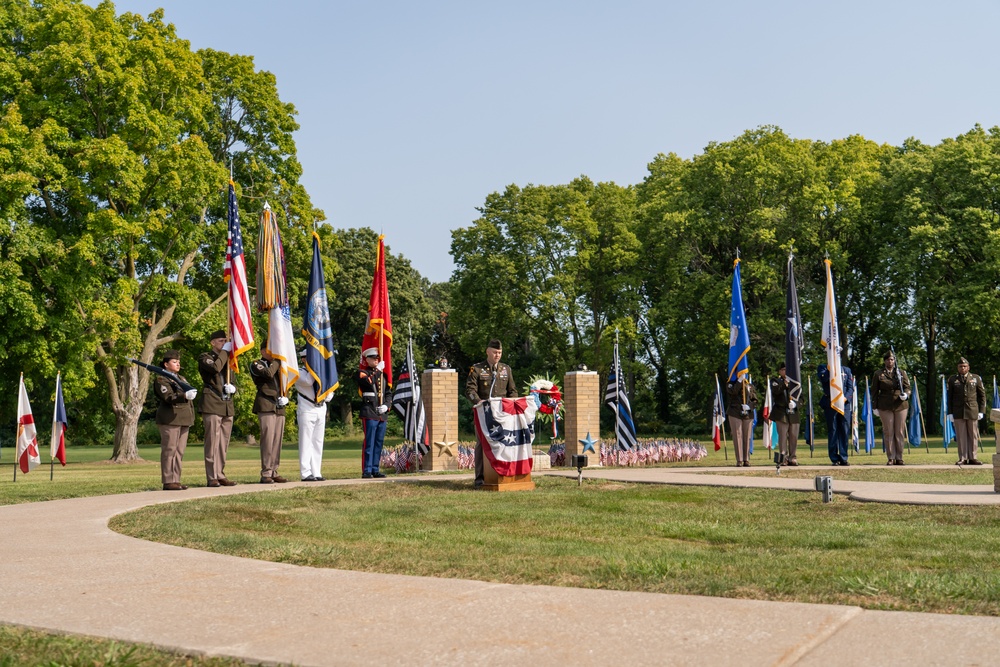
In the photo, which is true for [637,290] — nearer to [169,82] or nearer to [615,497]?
[169,82]

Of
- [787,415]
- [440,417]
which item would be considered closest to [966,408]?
[787,415]

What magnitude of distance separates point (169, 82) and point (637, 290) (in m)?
28.8

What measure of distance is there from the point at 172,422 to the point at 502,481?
4.44 m

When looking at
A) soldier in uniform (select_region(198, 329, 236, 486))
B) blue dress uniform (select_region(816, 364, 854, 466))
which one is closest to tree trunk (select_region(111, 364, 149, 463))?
soldier in uniform (select_region(198, 329, 236, 486))

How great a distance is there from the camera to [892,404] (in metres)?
19.5

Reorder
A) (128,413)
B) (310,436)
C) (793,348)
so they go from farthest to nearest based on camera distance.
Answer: (128,413)
(793,348)
(310,436)

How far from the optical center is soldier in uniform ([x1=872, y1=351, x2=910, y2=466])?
19188mm

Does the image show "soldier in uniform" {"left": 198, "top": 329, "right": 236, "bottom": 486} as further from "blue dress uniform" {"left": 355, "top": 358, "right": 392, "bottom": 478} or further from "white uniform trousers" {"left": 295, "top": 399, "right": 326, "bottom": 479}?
"blue dress uniform" {"left": 355, "top": 358, "right": 392, "bottom": 478}

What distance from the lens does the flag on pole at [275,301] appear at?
50.5ft

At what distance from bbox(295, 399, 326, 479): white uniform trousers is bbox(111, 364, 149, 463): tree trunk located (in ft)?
58.0

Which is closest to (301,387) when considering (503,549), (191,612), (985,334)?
(503,549)

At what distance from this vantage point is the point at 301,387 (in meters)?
16.1

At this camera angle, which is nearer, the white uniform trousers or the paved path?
the paved path

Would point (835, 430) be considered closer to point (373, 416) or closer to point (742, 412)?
point (742, 412)
